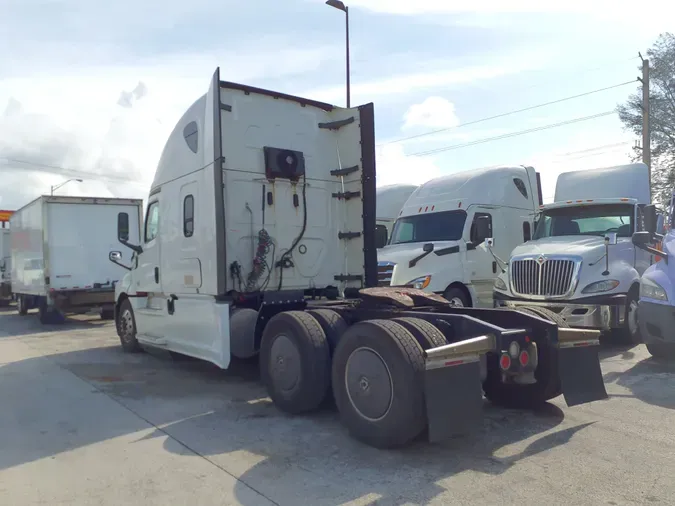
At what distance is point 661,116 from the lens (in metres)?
32.1

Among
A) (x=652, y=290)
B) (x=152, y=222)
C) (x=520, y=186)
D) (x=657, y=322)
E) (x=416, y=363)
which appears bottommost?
(x=657, y=322)

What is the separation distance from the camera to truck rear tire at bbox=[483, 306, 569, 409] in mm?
5523

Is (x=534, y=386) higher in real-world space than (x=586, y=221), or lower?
lower

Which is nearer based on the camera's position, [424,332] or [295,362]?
[424,332]

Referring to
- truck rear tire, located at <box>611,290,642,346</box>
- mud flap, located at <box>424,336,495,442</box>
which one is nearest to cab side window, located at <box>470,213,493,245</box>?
truck rear tire, located at <box>611,290,642,346</box>

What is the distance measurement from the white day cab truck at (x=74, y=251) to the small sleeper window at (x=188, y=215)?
747 centimetres

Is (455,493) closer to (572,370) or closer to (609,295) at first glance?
(572,370)

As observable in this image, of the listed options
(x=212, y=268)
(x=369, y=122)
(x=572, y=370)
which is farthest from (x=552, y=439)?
(x=369, y=122)

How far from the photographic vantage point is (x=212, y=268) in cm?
726

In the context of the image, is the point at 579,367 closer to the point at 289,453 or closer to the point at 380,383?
the point at 380,383

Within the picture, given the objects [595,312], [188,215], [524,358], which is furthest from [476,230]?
[524,358]

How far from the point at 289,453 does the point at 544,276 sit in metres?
6.19

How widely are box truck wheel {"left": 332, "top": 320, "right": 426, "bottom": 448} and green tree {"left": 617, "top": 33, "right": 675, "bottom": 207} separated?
3092 cm

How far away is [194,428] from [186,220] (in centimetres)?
317
